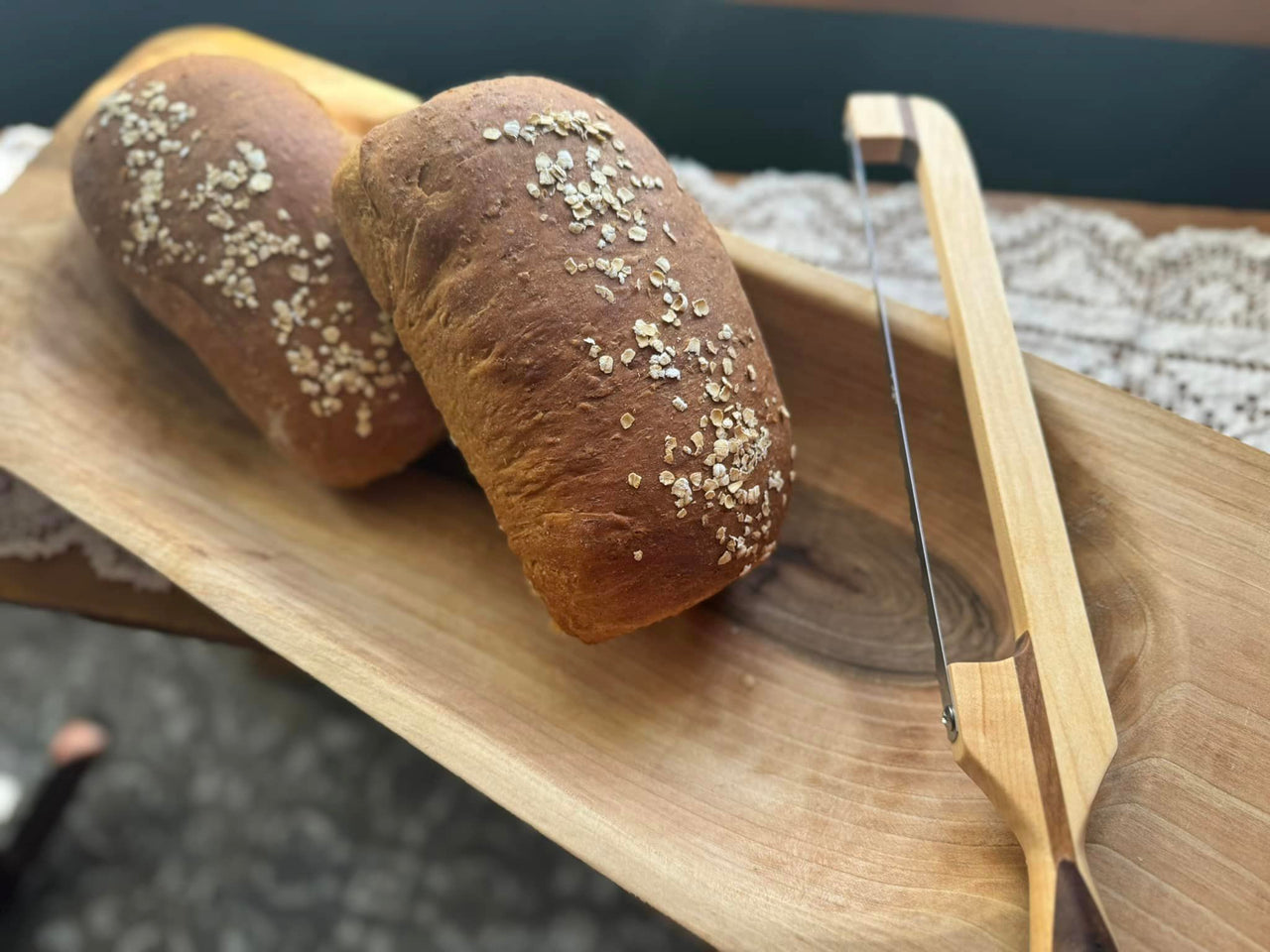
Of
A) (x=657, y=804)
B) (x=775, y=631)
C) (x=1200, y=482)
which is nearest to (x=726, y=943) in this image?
(x=657, y=804)

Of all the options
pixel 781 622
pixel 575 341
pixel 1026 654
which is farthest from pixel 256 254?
pixel 1026 654

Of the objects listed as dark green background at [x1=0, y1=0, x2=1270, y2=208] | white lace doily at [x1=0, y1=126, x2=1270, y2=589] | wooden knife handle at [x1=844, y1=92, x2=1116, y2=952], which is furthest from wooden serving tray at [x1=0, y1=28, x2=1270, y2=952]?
dark green background at [x1=0, y1=0, x2=1270, y2=208]

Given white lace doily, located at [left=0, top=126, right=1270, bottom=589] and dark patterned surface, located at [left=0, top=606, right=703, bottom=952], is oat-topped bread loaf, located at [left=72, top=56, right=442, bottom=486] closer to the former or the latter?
white lace doily, located at [left=0, top=126, right=1270, bottom=589]

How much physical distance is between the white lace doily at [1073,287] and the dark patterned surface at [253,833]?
0.39 metres

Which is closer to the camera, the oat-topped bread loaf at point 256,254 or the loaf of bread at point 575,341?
the loaf of bread at point 575,341

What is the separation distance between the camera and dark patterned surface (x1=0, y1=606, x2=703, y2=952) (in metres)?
1.19

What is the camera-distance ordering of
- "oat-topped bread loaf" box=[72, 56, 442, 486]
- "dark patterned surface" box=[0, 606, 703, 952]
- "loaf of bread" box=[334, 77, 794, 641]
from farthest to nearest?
"dark patterned surface" box=[0, 606, 703, 952]
"oat-topped bread loaf" box=[72, 56, 442, 486]
"loaf of bread" box=[334, 77, 794, 641]

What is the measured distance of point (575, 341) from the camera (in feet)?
2.50

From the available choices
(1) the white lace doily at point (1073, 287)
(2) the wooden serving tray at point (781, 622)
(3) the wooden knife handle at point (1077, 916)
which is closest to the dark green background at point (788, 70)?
(1) the white lace doily at point (1073, 287)

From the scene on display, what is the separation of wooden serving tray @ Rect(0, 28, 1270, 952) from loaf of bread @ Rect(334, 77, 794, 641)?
12 centimetres

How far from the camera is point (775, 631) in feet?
3.10

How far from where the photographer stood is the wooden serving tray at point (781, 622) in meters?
0.72

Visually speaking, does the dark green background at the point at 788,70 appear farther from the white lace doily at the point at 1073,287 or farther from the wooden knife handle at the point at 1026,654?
the wooden knife handle at the point at 1026,654

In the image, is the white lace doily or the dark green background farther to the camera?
the dark green background
